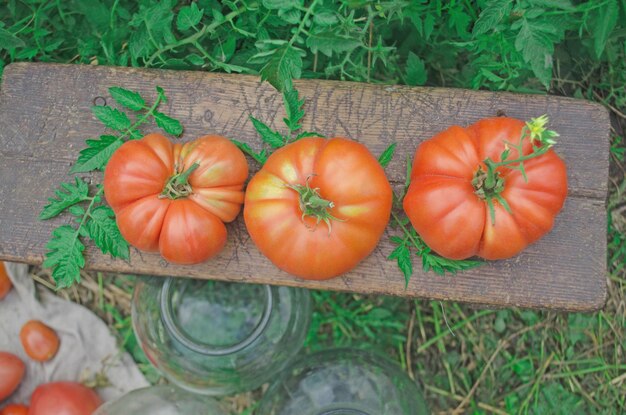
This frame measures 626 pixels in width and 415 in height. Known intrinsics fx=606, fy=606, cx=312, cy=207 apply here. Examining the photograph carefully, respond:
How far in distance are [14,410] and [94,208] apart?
2.77 ft

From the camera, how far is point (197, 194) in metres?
1.29

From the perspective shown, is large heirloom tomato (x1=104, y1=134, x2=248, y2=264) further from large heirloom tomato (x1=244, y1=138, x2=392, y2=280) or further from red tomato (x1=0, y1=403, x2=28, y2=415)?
red tomato (x1=0, y1=403, x2=28, y2=415)

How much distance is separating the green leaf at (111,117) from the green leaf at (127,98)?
0.03 meters

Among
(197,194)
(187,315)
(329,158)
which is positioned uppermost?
(329,158)

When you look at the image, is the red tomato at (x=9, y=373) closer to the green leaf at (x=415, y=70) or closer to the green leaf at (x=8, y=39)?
the green leaf at (x=8, y=39)

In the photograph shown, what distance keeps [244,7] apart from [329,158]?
52 cm

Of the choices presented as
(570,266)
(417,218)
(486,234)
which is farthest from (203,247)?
(570,266)

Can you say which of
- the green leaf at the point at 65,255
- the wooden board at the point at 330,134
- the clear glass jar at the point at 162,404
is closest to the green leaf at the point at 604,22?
the wooden board at the point at 330,134

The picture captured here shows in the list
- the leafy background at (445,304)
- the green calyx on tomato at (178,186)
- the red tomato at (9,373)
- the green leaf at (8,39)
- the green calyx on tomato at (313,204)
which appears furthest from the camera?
the red tomato at (9,373)

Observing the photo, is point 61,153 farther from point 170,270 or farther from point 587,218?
point 587,218

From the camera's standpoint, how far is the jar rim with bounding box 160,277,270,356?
1.57 meters

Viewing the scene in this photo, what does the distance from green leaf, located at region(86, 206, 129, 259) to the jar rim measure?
26 centimetres

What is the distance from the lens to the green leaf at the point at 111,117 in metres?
1.41

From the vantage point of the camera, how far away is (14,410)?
6.14 ft
